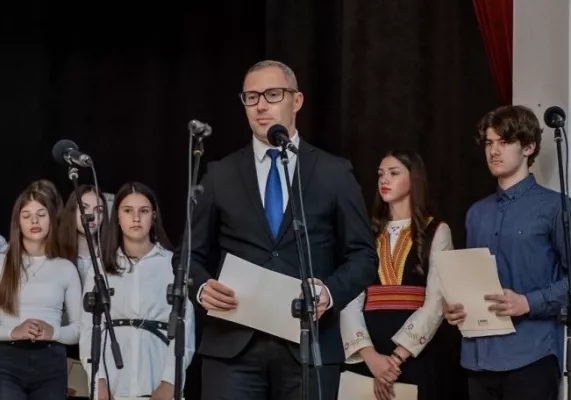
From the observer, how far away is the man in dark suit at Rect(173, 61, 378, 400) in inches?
135

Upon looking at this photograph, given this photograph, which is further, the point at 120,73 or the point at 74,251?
the point at 120,73

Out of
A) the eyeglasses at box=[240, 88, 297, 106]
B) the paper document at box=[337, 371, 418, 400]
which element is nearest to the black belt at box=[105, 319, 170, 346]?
the paper document at box=[337, 371, 418, 400]

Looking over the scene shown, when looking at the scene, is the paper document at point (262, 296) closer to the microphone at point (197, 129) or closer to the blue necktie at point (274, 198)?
the blue necktie at point (274, 198)

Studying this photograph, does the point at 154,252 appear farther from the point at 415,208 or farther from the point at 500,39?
the point at 500,39

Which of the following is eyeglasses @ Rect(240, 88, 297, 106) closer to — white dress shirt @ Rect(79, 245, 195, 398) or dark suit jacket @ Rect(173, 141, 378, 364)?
dark suit jacket @ Rect(173, 141, 378, 364)

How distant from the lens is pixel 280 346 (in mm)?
3426

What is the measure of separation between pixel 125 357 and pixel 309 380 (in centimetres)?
175

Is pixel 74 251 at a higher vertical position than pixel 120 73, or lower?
lower

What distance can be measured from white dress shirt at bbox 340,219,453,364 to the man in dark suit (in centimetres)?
116

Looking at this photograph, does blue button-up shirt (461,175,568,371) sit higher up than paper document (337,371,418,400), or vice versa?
blue button-up shirt (461,175,568,371)

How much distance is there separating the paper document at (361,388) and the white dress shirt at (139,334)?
26.7 inches

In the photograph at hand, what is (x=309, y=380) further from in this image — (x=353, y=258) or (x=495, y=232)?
(x=495, y=232)

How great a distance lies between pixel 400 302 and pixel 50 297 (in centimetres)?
153

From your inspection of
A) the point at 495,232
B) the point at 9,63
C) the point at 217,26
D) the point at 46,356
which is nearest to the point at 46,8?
the point at 9,63
